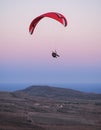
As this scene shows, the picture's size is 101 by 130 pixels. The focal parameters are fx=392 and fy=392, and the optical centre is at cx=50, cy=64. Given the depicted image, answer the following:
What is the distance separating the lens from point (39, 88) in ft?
433

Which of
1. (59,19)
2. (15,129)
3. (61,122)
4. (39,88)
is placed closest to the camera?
(59,19)

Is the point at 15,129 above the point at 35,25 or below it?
below

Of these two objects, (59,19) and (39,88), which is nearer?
(59,19)

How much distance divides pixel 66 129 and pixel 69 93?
76.3 m

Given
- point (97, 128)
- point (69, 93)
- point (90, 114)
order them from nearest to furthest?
point (97, 128)
point (90, 114)
point (69, 93)

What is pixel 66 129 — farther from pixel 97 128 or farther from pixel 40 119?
pixel 40 119

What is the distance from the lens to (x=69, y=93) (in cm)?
12262

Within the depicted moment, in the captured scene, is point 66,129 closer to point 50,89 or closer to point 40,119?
point 40,119

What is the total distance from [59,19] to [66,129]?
14368mm

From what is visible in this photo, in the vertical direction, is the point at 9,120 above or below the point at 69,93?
below

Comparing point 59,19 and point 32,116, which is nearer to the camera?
point 59,19

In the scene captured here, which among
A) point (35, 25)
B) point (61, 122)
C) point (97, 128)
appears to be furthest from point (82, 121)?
point (35, 25)

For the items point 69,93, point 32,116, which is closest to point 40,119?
point 32,116

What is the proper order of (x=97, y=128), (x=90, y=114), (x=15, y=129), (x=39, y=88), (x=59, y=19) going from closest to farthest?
(x=59, y=19) < (x=15, y=129) < (x=97, y=128) < (x=90, y=114) < (x=39, y=88)
